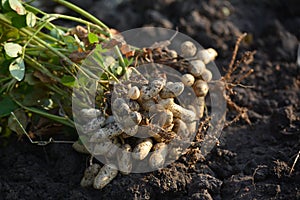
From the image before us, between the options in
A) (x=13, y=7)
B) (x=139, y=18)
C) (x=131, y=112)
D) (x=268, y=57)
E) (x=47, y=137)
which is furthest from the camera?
(x=139, y=18)

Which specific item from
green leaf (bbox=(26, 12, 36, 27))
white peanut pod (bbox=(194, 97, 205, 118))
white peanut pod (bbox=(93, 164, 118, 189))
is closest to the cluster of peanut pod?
white peanut pod (bbox=(93, 164, 118, 189))

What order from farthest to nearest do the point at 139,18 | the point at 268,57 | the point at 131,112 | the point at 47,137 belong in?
the point at 139,18 < the point at 268,57 < the point at 47,137 < the point at 131,112

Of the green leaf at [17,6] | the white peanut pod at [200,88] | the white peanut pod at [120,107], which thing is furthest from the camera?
the white peanut pod at [200,88]

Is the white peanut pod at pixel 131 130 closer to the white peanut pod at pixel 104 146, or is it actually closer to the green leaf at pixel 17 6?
the white peanut pod at pixel 104 146

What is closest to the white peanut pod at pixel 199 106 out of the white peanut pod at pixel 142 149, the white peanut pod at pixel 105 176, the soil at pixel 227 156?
the soil at pixel 227 156

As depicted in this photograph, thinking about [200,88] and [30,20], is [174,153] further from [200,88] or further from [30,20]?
[30,20]

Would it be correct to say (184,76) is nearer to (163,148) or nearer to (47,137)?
(163,148)

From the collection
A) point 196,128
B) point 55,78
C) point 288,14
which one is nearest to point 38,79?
point 55,78
